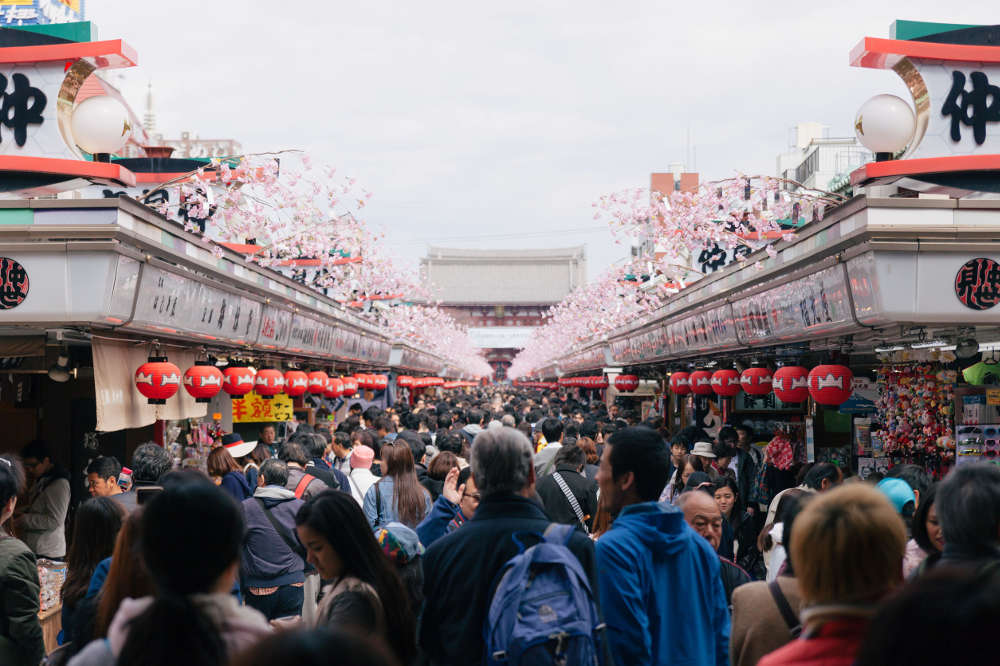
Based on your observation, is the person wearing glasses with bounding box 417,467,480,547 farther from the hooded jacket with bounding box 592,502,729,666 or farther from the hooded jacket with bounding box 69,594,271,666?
the hooded jacket with bounding box 69,594,271,666

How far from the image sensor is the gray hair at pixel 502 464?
4309 millimetres

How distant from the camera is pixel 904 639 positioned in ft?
6.48

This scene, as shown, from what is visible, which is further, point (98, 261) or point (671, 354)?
point (671, 354)

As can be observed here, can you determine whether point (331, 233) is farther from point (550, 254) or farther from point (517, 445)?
point (550, 254)

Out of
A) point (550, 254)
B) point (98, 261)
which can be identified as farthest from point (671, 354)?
point (550, 254)

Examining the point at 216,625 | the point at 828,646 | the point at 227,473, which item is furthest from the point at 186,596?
the point at 227,473

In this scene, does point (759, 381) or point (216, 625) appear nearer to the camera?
point (216, 625)

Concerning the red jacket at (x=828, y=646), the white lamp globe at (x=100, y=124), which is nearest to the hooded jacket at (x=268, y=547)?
the white lamp globe at (x=100, y=124)

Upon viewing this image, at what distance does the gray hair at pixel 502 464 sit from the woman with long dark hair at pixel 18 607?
2.48 meters

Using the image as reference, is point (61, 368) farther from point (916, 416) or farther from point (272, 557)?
point (916, 416)

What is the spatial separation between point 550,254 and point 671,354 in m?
81.4

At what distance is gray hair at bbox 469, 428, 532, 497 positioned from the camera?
4309 millimetres

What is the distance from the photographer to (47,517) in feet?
30.5

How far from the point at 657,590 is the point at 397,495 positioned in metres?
4.30
